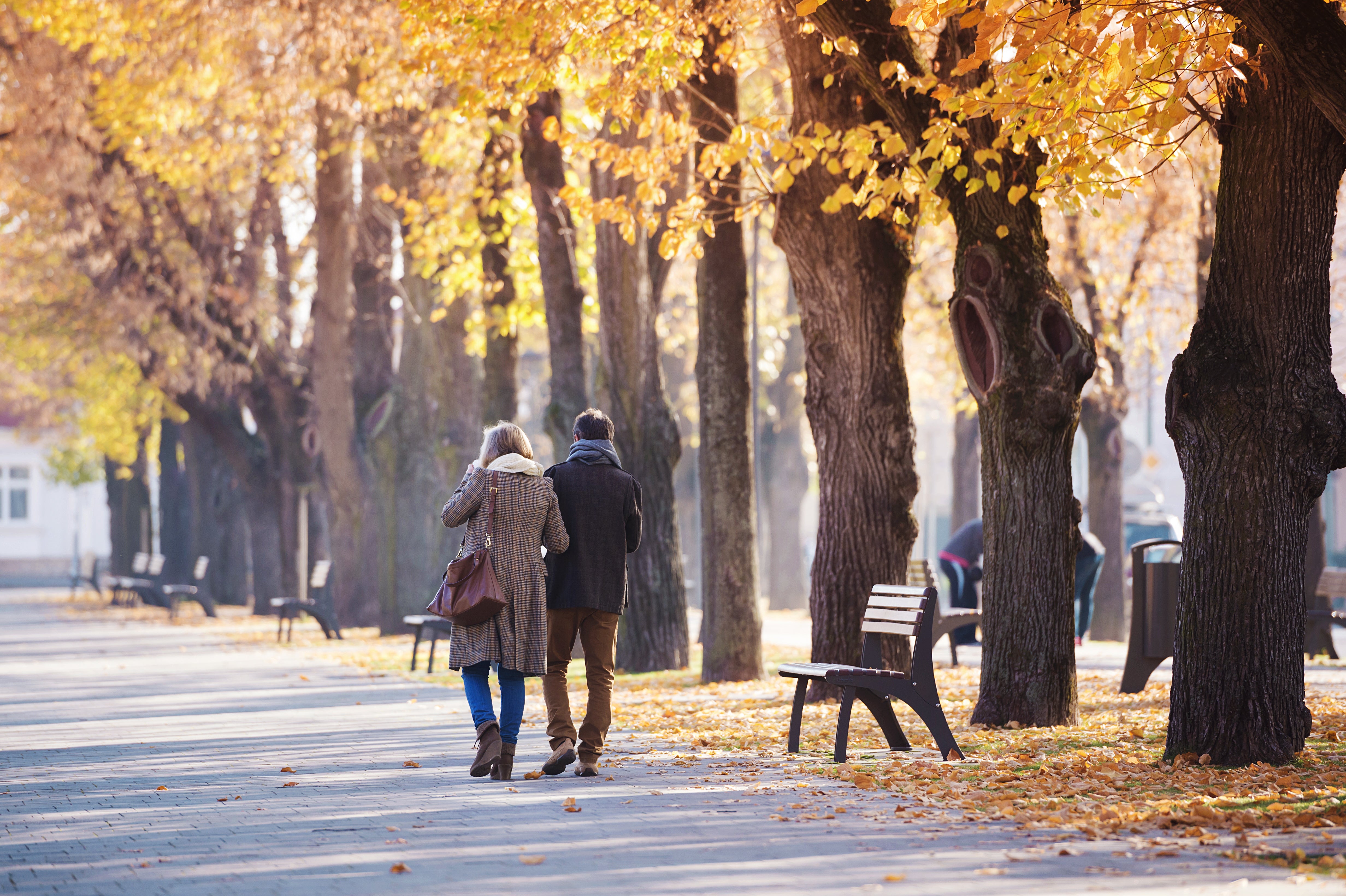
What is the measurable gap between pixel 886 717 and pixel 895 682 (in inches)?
22.2

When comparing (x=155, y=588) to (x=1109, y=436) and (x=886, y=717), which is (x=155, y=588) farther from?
(x=886, y=717)

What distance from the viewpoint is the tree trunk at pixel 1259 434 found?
8.48m

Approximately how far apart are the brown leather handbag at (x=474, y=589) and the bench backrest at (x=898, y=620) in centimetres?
236

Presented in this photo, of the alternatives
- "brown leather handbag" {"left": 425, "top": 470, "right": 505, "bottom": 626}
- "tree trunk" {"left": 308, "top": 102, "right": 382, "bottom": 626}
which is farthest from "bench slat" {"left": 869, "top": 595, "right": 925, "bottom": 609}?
"tree trunk" {"left": 308, "top": 102, "right": 382, "bottom": 626}

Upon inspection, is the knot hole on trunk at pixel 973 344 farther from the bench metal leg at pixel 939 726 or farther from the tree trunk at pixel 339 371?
the tree trunk at pixel 339 371

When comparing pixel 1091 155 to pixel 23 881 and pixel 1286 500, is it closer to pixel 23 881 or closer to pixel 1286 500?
pixel 1286 500

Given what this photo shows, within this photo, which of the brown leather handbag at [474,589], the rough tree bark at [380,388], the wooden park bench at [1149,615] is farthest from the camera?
the rough tree bark at [380,388]

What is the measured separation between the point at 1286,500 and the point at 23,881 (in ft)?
21.0

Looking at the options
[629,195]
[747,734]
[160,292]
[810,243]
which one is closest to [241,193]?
[160,292]

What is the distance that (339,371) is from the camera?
78.1ft

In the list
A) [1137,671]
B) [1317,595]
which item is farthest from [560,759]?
[1317,595]

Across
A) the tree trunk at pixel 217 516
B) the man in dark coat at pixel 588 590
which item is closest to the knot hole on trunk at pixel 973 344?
the man in dark coat at pixel 588 590

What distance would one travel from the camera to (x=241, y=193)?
1072 inches

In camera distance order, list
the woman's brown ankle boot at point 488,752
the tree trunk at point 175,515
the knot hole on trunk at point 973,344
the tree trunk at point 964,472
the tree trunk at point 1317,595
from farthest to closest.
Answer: the tree trunk at point 175,515
the tree trunk at point 964,472
the tree trunk at point 1317,595
the knot hole on trunk at point 973,344
the woman's brown ankle boot at point 488,752
